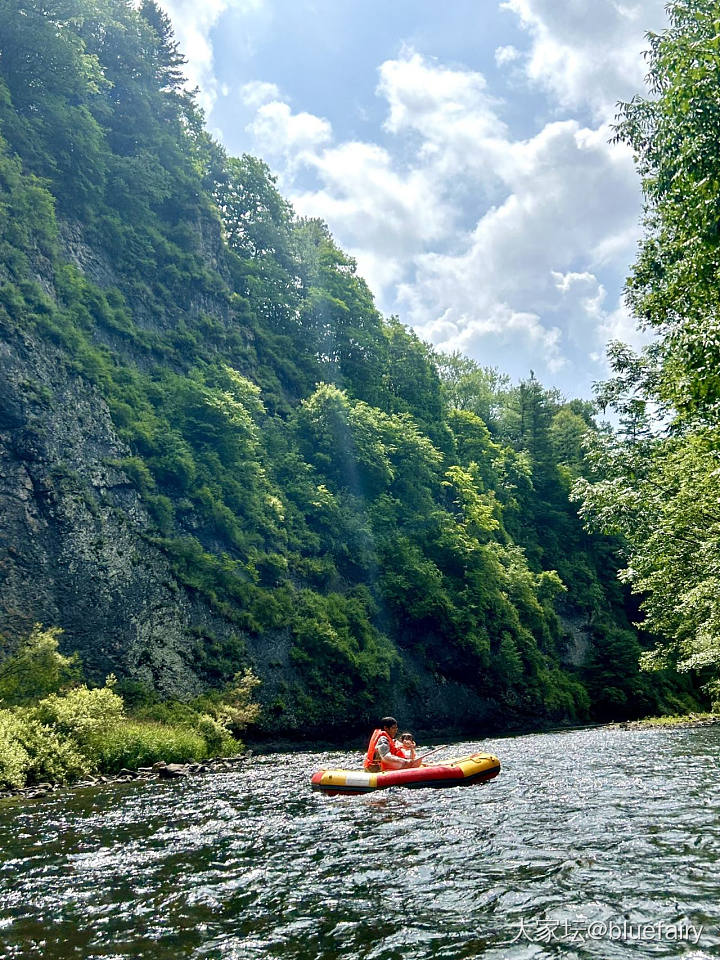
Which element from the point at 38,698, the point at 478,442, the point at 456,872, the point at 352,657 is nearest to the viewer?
the point at 456,872

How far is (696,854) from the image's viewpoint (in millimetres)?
8680

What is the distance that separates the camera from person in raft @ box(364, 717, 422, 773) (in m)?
16.0

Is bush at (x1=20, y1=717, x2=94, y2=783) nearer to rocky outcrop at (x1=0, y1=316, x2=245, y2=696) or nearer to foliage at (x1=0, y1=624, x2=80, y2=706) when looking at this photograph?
foliage at (x1=0, y1=624, x2=80, y2=706)

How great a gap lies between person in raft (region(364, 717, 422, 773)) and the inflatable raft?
0.95 meters

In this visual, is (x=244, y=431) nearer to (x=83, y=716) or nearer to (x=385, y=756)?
(x=83, y=716)

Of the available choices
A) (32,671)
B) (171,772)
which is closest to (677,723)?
(171,772)

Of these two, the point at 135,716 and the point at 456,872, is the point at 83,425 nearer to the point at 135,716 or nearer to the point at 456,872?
the point at 135,716

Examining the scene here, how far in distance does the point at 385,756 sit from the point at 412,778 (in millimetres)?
1448

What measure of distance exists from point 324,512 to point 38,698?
2132 centimetres

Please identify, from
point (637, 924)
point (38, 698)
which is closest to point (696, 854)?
point (637, 924)

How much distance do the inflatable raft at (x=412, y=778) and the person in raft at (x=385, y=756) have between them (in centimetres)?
95

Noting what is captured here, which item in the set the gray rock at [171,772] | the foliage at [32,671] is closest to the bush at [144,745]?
the gray rock at [171,772]

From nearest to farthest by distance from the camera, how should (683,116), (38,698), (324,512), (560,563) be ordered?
(683,116) → (38,698) → (324,512) → (560,563)

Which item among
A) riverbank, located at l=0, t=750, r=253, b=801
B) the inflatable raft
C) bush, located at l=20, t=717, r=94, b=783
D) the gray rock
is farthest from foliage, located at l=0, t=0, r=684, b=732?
the inflatable raft
